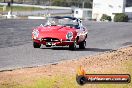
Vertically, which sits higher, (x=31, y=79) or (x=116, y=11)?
(x=31, y=79)

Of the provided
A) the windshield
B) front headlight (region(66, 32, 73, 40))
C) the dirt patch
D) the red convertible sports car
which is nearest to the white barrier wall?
the windshield

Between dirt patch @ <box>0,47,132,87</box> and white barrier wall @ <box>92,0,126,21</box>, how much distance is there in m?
85.1

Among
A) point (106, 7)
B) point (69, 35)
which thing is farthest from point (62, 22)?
point (106, 7)

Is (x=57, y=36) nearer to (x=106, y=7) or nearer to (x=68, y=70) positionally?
(x=68, y=70)

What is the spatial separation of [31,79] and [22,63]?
3320 mm

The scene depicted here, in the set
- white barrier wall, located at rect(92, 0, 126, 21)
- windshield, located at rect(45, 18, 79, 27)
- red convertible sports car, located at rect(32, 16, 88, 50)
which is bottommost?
white barrier wall, located at rect(92, 0, 126, 21)

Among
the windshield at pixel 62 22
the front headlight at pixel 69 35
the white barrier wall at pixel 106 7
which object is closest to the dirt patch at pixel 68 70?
the front headlight at pixel 69 35

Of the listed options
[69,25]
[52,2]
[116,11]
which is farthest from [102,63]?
[52,2]

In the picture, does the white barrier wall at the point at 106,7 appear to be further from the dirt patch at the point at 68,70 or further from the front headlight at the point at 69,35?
the dirt patch at the point at 68,70

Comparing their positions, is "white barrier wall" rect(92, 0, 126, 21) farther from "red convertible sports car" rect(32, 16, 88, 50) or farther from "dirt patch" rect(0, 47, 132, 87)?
"dirt patch" rect(0, 47, 132, 87)

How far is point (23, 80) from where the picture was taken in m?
8.71

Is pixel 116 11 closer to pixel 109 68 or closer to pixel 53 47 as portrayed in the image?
pixel 53 47

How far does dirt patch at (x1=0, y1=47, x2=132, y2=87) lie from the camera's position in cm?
888

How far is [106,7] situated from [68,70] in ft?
297
